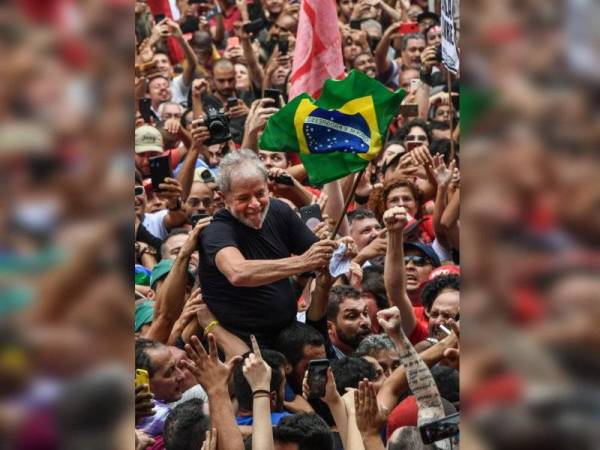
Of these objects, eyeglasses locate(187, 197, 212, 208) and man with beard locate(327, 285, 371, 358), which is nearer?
man with beard locate(327, 285, 371, 358)

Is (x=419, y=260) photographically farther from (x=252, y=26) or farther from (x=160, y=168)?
(x=252, y=26)

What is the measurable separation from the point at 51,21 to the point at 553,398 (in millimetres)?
433

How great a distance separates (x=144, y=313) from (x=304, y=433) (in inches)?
80.0

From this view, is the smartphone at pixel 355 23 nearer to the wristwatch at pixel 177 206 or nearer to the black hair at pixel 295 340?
the wristwatch at pixel 177 206

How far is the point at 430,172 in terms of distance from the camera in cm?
743

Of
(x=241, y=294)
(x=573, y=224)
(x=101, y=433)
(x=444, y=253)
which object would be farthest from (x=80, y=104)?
(x=444, y=253)

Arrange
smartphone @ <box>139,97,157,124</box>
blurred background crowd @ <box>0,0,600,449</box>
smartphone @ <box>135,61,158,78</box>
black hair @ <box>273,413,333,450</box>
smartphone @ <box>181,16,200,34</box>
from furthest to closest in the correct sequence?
smartphone @ <box>181,16,200,34</box>, smartphone @ <box>135,61,158,78</box>, smartphone @ <box>139,97,157,124</box>, black hair @ <box>273,413,333,450</box>, blurred background crowd @ <box>0,0,600,449</box>

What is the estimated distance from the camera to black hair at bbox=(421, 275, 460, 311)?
552cm

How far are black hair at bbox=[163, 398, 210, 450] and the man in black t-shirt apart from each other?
80cm

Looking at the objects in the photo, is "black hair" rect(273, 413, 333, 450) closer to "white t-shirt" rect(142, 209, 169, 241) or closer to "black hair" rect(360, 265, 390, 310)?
"black hair" rect(360, 265, 390, 310)

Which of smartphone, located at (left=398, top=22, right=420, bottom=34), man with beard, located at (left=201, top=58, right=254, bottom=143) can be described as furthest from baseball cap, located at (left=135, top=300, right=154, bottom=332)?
smartphone, located at (left=398, top=22, right=420, bottom=34)

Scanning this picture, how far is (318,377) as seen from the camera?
13.8 ft

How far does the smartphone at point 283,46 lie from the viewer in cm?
1212

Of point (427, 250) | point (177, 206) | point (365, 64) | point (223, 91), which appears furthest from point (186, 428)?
point (223, 91)
